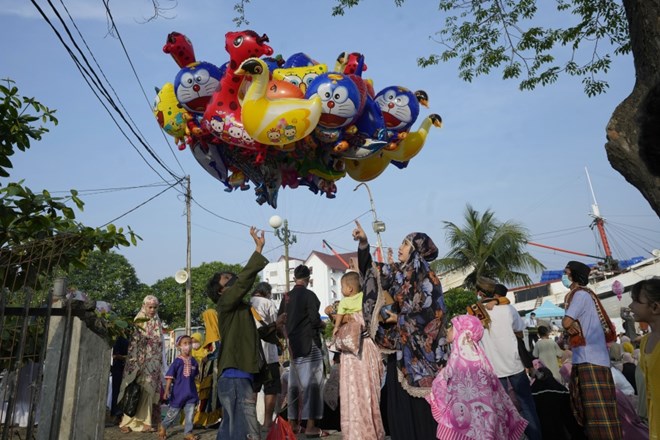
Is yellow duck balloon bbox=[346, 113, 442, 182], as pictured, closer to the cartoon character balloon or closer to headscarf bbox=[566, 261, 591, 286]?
the cartoon character balloon

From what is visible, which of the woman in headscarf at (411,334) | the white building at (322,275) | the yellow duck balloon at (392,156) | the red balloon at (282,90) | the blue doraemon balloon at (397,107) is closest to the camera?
the red balloon at (282,90)

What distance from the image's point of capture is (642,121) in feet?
8.96

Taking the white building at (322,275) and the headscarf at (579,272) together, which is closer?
the headscarf at (579,272)

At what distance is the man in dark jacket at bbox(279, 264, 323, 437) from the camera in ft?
22.7

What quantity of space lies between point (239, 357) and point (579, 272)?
348cm

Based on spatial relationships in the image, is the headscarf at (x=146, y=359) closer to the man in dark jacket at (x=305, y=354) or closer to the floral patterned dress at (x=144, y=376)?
the floral patterned dress at (x=144, y=376)

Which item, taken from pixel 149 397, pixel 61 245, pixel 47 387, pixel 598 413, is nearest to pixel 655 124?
pixel 598 413

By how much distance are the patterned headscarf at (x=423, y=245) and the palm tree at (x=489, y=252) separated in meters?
21.7

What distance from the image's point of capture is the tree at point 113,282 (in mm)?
43562

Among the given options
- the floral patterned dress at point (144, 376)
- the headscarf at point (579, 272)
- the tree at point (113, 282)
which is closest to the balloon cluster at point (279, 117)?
the headscarf at point (579, 272)

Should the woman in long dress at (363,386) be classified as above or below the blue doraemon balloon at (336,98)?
below

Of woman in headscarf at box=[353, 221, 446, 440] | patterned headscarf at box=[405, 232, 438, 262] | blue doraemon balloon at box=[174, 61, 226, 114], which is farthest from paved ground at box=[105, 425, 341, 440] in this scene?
blue doraemon balloon at box=[174, 61, 226, 114]

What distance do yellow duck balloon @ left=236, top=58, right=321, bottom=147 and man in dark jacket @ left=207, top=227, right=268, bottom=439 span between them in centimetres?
93

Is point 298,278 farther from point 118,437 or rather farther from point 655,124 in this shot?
point 655,124
